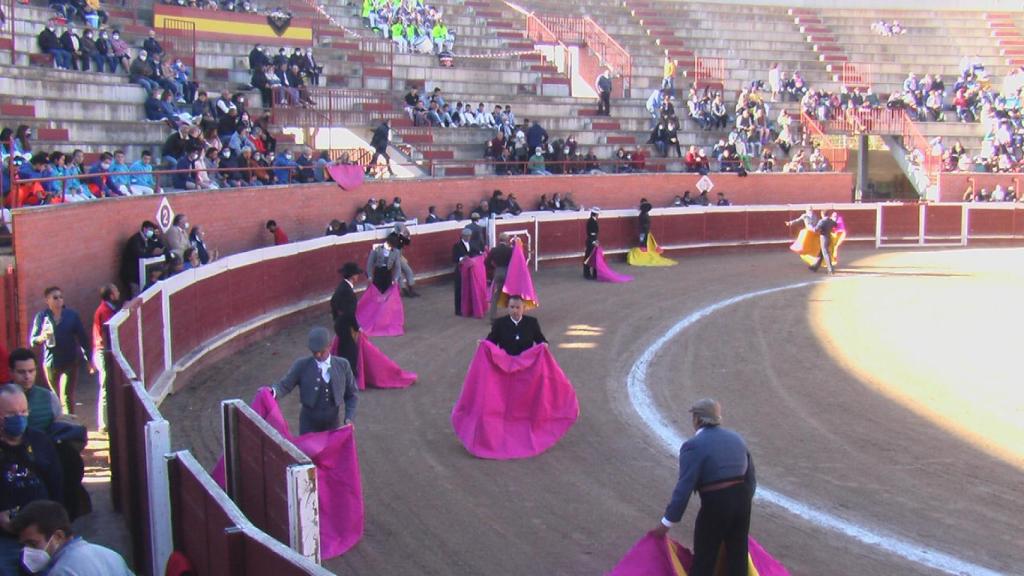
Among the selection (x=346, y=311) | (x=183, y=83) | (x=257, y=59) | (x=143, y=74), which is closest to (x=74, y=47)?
(x=143, y=74)

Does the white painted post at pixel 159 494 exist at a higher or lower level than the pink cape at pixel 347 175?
lower

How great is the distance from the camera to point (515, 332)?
10711 millimetres

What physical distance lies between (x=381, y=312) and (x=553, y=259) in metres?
9.64

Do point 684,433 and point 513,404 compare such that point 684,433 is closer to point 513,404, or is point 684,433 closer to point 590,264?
point 513,404

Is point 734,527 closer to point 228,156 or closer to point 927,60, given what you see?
point 228,156

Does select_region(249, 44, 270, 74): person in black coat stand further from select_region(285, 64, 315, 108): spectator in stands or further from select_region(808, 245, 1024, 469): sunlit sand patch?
select_region(808, 245, 1024, 469): sunlit sand patch

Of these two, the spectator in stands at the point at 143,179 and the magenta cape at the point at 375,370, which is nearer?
the magenta cape at the point at 375,370

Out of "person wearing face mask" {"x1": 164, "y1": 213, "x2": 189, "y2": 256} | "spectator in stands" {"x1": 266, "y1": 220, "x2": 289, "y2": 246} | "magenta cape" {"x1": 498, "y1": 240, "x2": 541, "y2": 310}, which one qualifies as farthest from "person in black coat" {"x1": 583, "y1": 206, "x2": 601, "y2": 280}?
Result: "person wearing face mask" {"x1": 164, "y1": 213, "x2": 189, "y2": 256}

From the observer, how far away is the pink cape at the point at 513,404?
34.1 ft

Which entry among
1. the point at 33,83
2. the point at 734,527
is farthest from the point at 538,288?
the point at 734,527

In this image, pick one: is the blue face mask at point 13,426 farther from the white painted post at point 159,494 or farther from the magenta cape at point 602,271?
the magenta cape at point 602,271

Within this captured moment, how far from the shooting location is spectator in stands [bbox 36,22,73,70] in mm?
22234

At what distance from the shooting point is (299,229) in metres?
21.5

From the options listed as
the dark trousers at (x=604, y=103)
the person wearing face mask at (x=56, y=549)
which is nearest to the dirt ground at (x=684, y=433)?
the person wearing face mask at (x=56, y=549)
